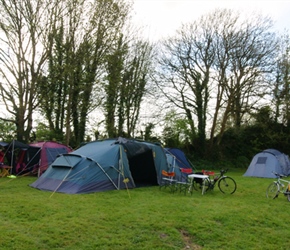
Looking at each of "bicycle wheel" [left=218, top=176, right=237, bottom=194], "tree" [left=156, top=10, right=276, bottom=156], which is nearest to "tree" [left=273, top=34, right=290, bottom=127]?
"tree" [left=156, top=10, right=276, bottom=156]

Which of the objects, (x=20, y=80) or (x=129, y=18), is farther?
(x=129, y=18)

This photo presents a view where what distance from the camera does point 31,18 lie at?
45.4 feet

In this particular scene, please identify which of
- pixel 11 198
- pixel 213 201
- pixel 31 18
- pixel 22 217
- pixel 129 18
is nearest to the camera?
pixel 22 217

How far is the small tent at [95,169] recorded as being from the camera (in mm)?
8203

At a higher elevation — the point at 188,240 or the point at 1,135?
the point at 1,135

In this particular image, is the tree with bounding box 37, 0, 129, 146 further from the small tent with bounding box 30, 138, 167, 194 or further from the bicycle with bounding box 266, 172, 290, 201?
the bicycle with bounding box 266, 172, 290, 201

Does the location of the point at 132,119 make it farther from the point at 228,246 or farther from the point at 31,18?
the point at 228,246

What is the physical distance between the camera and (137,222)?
5.30m

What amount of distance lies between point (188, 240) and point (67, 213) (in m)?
2.36

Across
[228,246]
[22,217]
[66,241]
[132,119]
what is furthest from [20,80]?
[228,246]

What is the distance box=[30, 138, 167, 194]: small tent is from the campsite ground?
68 centimetres

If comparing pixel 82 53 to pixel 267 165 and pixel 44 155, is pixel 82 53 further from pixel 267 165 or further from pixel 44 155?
pixel 267 165

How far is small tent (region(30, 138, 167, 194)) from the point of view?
323 inches

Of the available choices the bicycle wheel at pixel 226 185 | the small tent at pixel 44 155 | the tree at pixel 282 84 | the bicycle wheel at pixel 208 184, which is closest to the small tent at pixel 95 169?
the bicycle wheel at pixel 208 184
